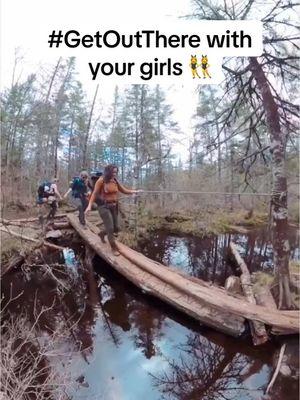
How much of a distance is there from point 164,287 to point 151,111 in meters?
3.38

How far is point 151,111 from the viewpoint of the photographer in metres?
5.45

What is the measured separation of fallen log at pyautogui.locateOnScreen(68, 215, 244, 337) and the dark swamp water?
0.17 meters

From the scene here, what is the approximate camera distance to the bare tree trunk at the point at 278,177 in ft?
9.41

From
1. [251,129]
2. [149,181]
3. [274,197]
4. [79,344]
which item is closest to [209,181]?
[149,181]

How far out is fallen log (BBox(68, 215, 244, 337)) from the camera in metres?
2.61

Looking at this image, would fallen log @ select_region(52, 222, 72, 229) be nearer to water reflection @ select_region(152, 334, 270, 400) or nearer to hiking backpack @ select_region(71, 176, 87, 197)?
hiking backpack @ select_region(71, 176, 87, 197)

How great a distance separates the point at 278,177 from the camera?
2871 millimetres

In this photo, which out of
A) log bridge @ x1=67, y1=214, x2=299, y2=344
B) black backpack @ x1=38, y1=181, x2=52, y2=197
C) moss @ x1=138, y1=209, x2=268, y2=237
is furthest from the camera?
moss @ x1=138, y1=209, x2=268, y2=237

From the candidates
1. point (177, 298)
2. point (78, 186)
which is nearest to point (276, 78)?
point (177, 298)

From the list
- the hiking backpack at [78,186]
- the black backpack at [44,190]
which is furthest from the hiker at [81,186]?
the black backpack at [44,190]

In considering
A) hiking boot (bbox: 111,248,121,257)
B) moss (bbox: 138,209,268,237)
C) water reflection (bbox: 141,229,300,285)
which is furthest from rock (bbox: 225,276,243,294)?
moss (bbox: 138,209,268,237)

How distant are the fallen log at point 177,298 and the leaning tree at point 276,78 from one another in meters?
0.65

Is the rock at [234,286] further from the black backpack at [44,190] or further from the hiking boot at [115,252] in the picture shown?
the black backpack at [44,190]

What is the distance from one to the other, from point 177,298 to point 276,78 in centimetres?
235
